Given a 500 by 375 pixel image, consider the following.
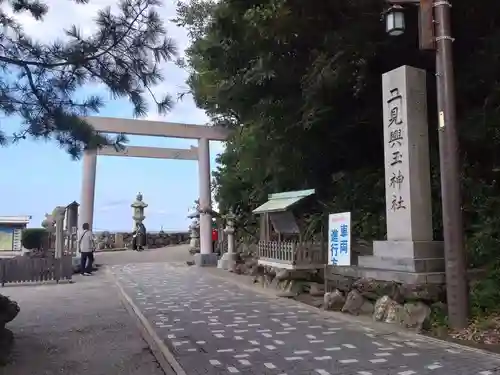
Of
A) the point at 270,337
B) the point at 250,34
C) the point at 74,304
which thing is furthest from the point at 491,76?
the point at 74,304

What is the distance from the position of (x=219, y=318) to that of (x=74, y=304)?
3.50 meters

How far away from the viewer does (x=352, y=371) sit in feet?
15.9

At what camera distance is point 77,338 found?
21.8ft

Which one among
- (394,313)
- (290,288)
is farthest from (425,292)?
(290,288)

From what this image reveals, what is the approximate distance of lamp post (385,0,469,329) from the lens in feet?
20.8

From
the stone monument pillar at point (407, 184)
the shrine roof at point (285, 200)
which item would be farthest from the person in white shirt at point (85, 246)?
the stone monument pillar at point (407, 184)

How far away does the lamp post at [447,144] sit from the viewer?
633 cm

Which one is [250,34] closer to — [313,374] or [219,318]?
[219,318]

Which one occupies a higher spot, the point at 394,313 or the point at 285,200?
the point at 285,200

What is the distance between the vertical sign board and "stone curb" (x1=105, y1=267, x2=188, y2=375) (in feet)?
11.3

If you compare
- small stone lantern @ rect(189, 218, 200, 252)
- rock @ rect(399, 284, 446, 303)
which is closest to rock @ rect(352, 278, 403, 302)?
rock @ rect(399, 284, 446, 303)

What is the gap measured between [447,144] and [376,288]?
253 centimetres

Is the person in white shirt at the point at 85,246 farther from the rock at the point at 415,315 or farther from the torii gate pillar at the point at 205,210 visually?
the rock at the point at 415,315

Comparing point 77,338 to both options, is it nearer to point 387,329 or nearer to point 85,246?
point 387,329
